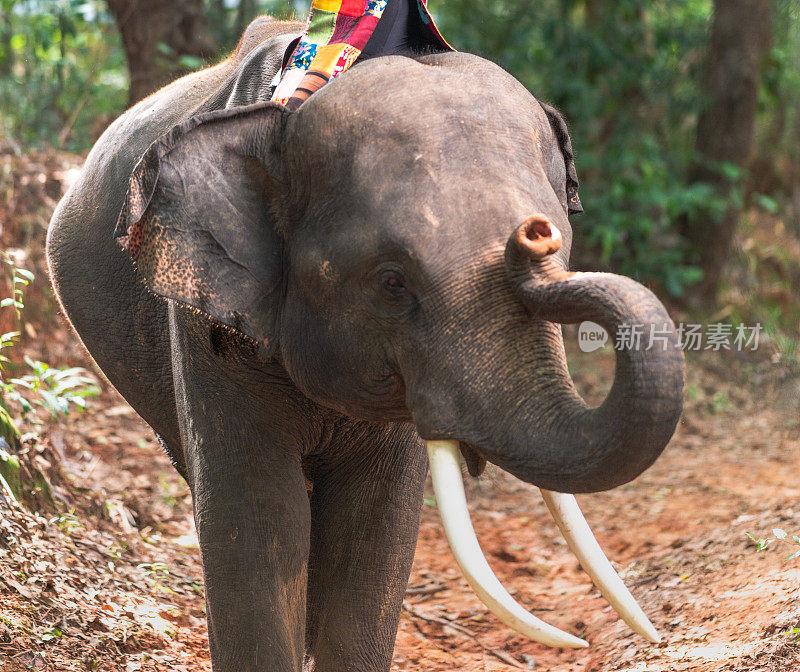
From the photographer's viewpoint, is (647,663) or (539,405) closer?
(539,405)

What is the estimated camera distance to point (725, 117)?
8938mm

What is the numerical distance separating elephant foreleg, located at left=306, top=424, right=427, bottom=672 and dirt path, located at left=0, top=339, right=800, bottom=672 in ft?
2.91

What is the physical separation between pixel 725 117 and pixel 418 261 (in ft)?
24.1

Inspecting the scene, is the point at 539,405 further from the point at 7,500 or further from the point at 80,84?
the point at 80,84

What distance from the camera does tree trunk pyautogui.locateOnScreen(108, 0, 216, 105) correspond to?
25.0 ft

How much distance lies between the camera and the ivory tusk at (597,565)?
2.26 meters

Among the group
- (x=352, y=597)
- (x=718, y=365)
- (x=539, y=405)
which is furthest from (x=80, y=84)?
(x=539, y=405)

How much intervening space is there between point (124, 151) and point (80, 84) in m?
5.41

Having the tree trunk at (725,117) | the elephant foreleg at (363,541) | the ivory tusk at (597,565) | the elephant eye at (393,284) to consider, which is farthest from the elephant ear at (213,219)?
the tree trunk at (725,117)

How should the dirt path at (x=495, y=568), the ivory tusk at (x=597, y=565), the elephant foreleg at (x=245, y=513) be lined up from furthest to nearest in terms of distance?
the dirt path at (x=495, y=568) → the elephant foreleg at (x=245, y=513) → the ivory tusk at (x=597, y=565)

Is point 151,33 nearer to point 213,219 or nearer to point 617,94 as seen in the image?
point 617,94

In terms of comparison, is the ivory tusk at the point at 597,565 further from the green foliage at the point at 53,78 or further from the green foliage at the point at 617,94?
the green foliage at the point at 617,94

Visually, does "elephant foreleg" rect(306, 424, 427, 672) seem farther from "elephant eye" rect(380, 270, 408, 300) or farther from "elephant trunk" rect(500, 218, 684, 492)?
"elephant trunk" rect(500, 218, 684, 492)

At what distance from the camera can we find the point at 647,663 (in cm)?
367
